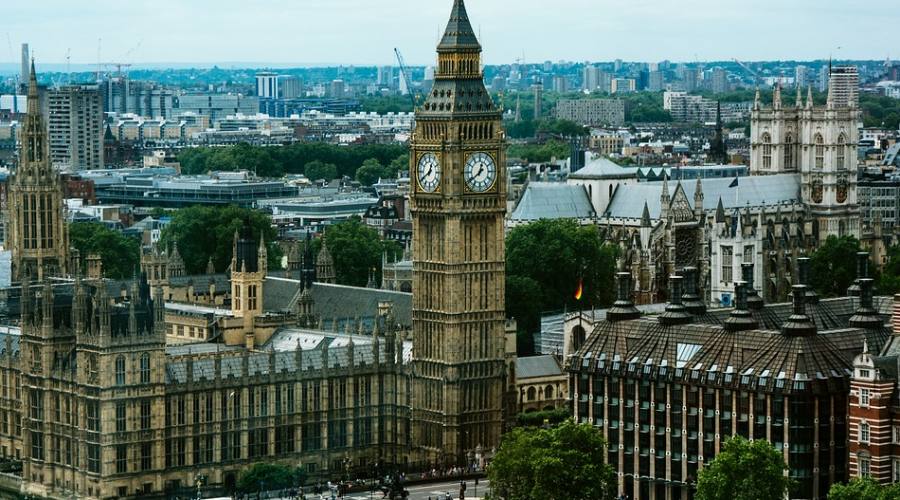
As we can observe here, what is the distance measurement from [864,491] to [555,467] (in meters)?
15.5

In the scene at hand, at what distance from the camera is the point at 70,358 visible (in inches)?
4894

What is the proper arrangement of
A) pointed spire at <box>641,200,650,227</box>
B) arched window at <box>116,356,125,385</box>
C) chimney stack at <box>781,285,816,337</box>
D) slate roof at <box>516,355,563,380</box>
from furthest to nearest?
pointed spire at <box>641,200,650,227</box> → slate roof at <box>516,355,563,380</box> → arched window at <box>116,356,125,385</box> → chimney stack at <box>781,285,816,337</box>

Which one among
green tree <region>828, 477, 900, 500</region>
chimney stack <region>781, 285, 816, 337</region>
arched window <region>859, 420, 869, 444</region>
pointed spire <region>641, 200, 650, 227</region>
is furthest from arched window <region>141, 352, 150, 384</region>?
pointed spire <region>641, 200, 650, 227</region>

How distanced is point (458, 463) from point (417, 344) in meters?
6.88

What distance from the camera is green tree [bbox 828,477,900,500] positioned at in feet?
331

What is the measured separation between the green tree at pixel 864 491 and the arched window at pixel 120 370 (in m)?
37.1

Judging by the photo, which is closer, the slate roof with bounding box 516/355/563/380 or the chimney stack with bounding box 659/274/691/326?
the chimney stack with bounding box 659/274/691/326

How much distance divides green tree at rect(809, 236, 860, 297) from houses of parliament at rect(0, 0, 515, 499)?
173 ft

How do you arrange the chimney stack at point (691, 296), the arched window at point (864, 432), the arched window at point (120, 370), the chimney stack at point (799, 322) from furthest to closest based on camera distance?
the chimney stack at point (691, 296)
the arched window at point (120, 370)
the chimney stack at point (799, 322)
the arched window at point (864, 432)

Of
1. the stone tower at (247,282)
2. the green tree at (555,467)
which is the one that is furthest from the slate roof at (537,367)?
the green tree at (555,467)

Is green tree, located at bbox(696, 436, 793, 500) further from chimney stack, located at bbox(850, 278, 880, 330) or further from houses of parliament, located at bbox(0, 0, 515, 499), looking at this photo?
houses of parliament, located at bbox(0, 0, 515, 499)

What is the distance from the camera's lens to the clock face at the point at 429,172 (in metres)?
130

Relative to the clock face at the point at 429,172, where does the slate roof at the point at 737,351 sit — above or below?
below

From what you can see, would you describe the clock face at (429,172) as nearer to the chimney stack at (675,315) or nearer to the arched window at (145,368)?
the chimney stack at (675,315)
